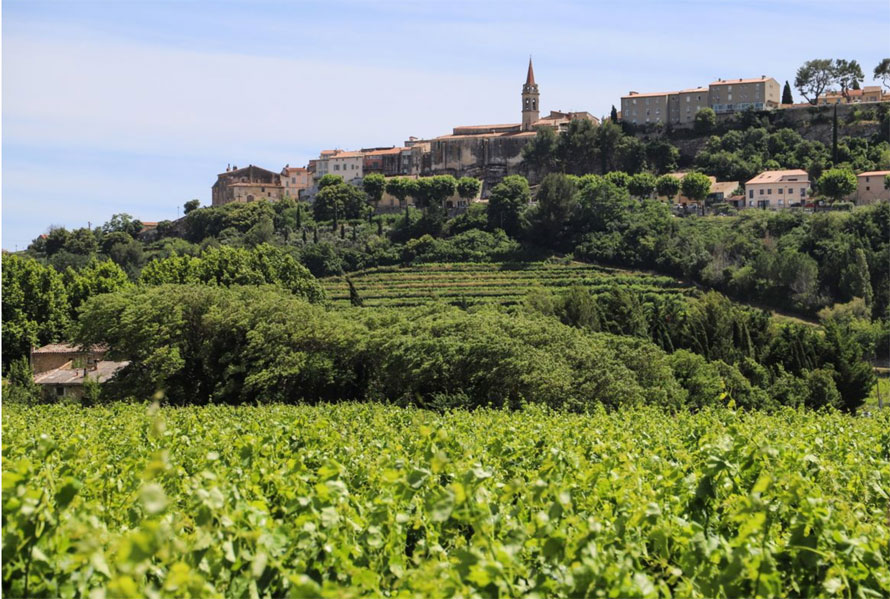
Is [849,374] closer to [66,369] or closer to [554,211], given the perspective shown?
[66,369]

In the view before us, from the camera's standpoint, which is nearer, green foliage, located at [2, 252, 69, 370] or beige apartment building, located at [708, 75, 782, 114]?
green foliage, located at [2, 252, 69, 370]

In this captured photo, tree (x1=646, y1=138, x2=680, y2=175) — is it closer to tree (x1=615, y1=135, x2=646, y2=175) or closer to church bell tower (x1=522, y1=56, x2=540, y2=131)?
tree (x1=615, y1=135, x2=646, y2=175)

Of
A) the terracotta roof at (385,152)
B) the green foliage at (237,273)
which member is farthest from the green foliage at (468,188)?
the green foliage at (237,273)

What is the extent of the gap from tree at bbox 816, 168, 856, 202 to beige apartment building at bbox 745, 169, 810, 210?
3611 millimetres

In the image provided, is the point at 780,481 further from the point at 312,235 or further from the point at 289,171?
the point at 289,171

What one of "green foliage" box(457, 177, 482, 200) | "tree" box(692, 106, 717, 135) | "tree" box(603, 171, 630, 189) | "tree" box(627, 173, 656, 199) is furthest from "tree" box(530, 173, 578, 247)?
"tree" box(692, 106, 717, 135)

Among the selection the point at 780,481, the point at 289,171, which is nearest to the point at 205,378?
the point at 780,481

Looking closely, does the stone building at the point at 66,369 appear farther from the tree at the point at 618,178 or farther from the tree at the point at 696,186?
the tree at the point at 696,186

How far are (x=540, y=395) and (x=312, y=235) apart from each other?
A: 184 feet

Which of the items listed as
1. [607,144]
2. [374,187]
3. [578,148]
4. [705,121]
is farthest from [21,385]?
[705,121]

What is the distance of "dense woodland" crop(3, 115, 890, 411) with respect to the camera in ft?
94.5

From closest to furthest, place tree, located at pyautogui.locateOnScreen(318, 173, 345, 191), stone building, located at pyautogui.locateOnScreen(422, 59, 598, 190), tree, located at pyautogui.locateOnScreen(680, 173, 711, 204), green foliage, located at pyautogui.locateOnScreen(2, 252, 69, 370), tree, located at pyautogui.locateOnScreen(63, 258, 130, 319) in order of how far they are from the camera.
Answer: green foliage, located at pyautogui.locateOnScreen(2, 252, 69, 370), tree, located at pyautogui.locateOnScreen(63, 258, 130, 319), tree, located at pyautogui.locateOnScreen(680, 173, 711, 204), tree, located at pyautogui.locateOnScreen(318, 173, 345, 191), stone building, located at pyautogui.locateOnScreen(422, 59, 598, 190)

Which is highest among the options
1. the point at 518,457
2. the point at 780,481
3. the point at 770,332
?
the point at 780,481

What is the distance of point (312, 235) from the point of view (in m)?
80.1
